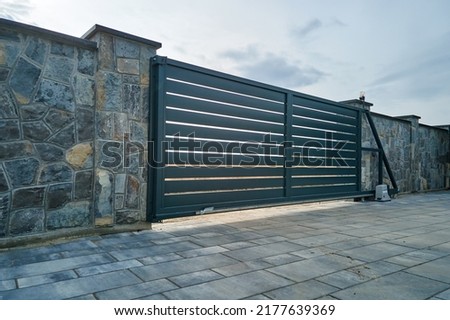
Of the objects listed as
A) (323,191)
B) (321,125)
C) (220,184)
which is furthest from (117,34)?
(323,191)

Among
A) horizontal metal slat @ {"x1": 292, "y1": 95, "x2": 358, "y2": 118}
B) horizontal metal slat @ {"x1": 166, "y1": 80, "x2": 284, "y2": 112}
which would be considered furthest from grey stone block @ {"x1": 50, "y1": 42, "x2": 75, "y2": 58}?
horizontal metal slat @ {"x1": 292, "y1": 95, "x2": 358, "y2": 118}

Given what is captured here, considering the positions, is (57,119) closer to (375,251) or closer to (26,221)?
(26,221)

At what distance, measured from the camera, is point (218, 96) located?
4.68 meters

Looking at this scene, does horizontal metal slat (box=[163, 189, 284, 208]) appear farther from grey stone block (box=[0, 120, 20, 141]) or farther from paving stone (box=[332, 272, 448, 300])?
paving stone (box=[332, 272, 448, 300])

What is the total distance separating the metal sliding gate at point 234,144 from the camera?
13.2 feet

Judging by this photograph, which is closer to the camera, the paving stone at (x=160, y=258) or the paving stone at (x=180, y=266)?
the paving stone at (x=180, y=266)

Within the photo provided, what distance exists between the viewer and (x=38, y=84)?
3.21 meters

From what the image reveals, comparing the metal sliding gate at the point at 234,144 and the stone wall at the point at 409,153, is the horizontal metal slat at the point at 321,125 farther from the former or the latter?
the stone wall at the point at 409,153

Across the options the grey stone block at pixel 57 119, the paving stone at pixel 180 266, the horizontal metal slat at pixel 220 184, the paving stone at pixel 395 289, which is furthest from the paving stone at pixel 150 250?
the paving stone at pixel 395 289

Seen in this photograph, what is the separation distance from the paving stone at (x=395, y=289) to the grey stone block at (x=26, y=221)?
2.85 meters

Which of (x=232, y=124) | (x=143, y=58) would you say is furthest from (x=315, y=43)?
(x=143, y=58)

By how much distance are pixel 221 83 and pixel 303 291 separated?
3.39m
